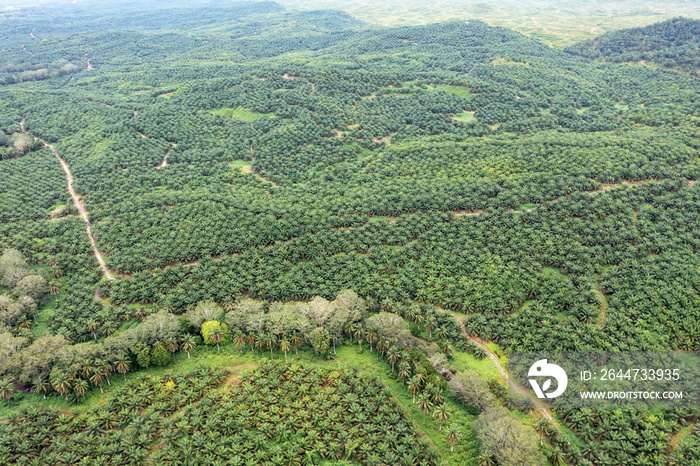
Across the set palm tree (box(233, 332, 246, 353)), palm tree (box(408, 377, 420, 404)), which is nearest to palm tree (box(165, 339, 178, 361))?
palm tree (box(233, 332, 246, 353))

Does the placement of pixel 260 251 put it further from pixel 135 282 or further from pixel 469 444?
pixel 469 444

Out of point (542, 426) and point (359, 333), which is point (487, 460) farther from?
point (359, 333)

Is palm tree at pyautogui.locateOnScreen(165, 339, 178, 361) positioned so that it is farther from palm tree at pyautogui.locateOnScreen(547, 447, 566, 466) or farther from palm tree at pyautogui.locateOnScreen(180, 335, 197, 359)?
palm tree at pyautogui.locateOnScreen(547, 447, 566, 466)

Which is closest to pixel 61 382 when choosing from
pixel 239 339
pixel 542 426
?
pixel 239 339

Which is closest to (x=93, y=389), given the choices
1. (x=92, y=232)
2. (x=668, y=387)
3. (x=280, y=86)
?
(x=92, y=232)

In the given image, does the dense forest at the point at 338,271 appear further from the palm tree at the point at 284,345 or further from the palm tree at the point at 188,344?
the palm tree at the point at 188,344

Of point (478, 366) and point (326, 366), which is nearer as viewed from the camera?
point (326, 366)
